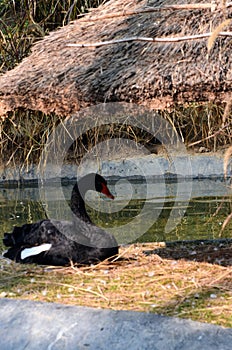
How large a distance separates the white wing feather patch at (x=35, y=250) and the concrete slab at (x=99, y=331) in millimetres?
1039

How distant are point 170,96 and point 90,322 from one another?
48.9 inches

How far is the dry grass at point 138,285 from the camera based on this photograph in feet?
10.0

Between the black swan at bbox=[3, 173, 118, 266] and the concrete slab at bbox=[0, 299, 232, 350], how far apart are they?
3.34ft

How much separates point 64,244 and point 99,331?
1340mm

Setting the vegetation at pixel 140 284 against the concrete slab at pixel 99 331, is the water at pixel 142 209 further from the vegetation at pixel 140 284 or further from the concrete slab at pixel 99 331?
the concrete slab at pixel 99 331

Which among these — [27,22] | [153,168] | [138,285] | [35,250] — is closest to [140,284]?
[138,285]

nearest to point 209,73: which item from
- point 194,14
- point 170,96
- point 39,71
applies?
point 170,96

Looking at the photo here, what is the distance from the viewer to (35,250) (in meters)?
3.99

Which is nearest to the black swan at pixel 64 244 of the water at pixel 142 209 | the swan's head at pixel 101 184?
the swan's head at pixel 101 184

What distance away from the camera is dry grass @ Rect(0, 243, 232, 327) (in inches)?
120

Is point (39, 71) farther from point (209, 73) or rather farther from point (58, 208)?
point (58, 208)

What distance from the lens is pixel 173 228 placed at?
5637mm

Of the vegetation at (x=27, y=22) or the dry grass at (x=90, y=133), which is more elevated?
the vegetation at (x=27, y=22)

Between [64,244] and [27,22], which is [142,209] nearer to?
[64,244]
